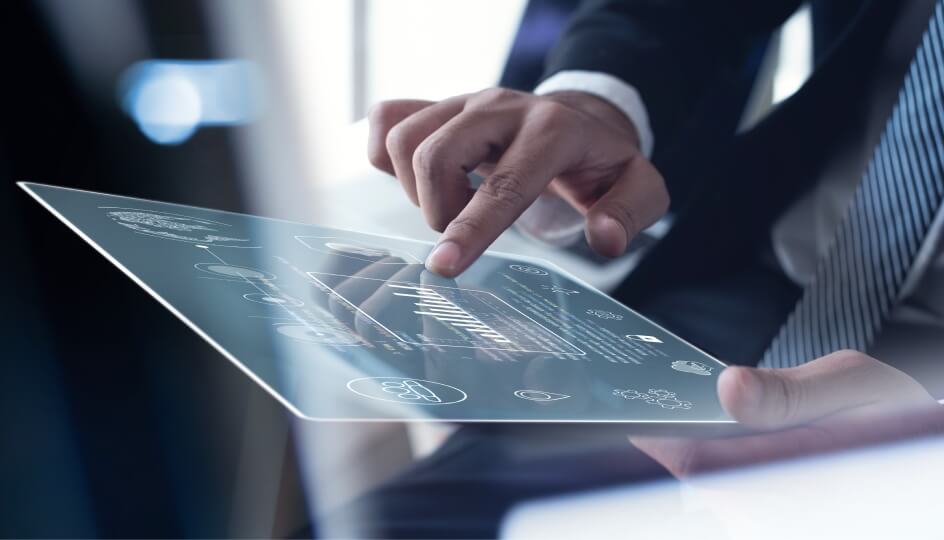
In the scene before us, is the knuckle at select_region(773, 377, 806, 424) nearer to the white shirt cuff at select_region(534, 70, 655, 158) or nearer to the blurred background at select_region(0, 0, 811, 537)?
the blurred background at select_region(0, 0, 811, 537)

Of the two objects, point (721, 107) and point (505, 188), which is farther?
point (721, 107)

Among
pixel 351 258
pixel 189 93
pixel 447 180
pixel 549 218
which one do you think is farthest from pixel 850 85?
pixel 189 93

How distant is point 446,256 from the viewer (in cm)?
56

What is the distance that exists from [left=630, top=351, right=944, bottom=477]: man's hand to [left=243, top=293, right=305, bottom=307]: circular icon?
21cm

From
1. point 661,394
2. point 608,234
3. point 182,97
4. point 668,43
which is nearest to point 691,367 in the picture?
point 661,394

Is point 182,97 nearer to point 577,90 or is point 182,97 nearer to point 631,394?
point 577,90

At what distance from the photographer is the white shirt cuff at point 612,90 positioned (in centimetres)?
87

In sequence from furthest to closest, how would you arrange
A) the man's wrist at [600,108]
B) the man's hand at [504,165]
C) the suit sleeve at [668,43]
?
1. the suit sleeve at [668,43]
2. the man's wrist at [600,108]
3. the man's hand at [504,165]

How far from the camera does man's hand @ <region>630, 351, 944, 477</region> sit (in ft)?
1.33

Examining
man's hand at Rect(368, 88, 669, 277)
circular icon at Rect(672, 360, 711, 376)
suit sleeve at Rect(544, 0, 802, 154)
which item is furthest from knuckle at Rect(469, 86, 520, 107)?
circular icon at Rect(672, 360, 711, 376)

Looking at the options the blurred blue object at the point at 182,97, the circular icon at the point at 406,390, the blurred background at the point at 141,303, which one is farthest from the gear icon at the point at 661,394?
the blurred blue object at the point at 182,97

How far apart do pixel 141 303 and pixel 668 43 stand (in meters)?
0.67

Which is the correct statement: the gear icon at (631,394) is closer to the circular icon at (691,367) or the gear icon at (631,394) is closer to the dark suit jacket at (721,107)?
the circular icon at (691,367)

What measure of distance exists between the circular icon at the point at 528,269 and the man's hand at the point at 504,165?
56 millimetres
